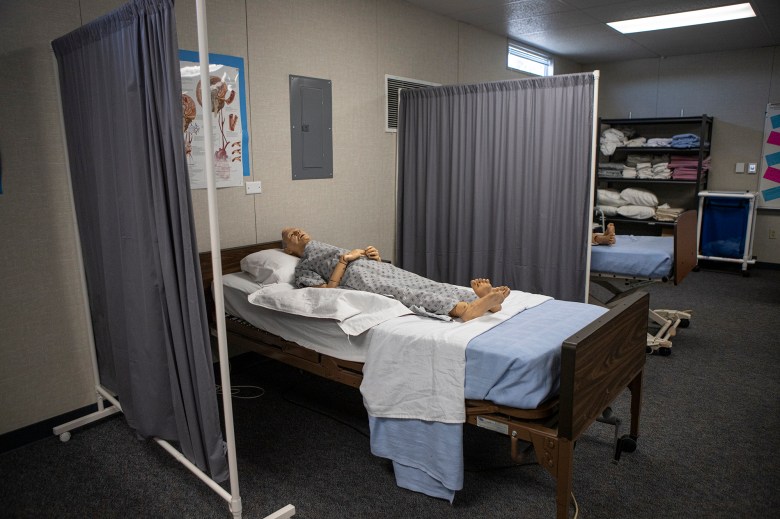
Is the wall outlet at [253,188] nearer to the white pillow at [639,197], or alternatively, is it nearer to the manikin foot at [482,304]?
the manikin foot at [482,304]

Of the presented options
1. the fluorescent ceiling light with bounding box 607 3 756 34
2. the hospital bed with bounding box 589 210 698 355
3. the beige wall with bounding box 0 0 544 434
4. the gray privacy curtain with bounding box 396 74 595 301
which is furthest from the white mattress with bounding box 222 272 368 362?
the fluorescent ceiling light with bounding box 607 3 756 34

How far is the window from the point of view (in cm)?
576

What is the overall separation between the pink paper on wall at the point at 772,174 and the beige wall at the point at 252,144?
3437 millimetres

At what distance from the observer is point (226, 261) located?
10.9ft

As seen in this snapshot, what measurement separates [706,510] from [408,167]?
118 inches

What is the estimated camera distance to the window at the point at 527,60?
5.76 m

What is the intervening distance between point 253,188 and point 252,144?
0.27m

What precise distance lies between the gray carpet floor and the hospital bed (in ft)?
2.33

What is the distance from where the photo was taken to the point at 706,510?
2.14 metres

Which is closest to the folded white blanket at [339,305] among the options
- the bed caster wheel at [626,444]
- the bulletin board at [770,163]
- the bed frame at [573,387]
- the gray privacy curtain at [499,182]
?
the bed frame at [573,387]

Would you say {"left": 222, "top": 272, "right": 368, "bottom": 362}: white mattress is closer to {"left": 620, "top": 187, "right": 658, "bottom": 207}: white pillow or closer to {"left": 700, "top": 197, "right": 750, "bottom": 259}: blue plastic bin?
{"left": 620, "top": 187, "right": 658, "bottom": 207}: white pillow

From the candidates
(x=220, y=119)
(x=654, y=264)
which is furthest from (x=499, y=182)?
(x=220, y=119)

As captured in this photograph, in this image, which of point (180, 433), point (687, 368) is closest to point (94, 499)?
point (180, 433)

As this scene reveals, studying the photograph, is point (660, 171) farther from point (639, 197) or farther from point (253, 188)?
point (253, 188)
